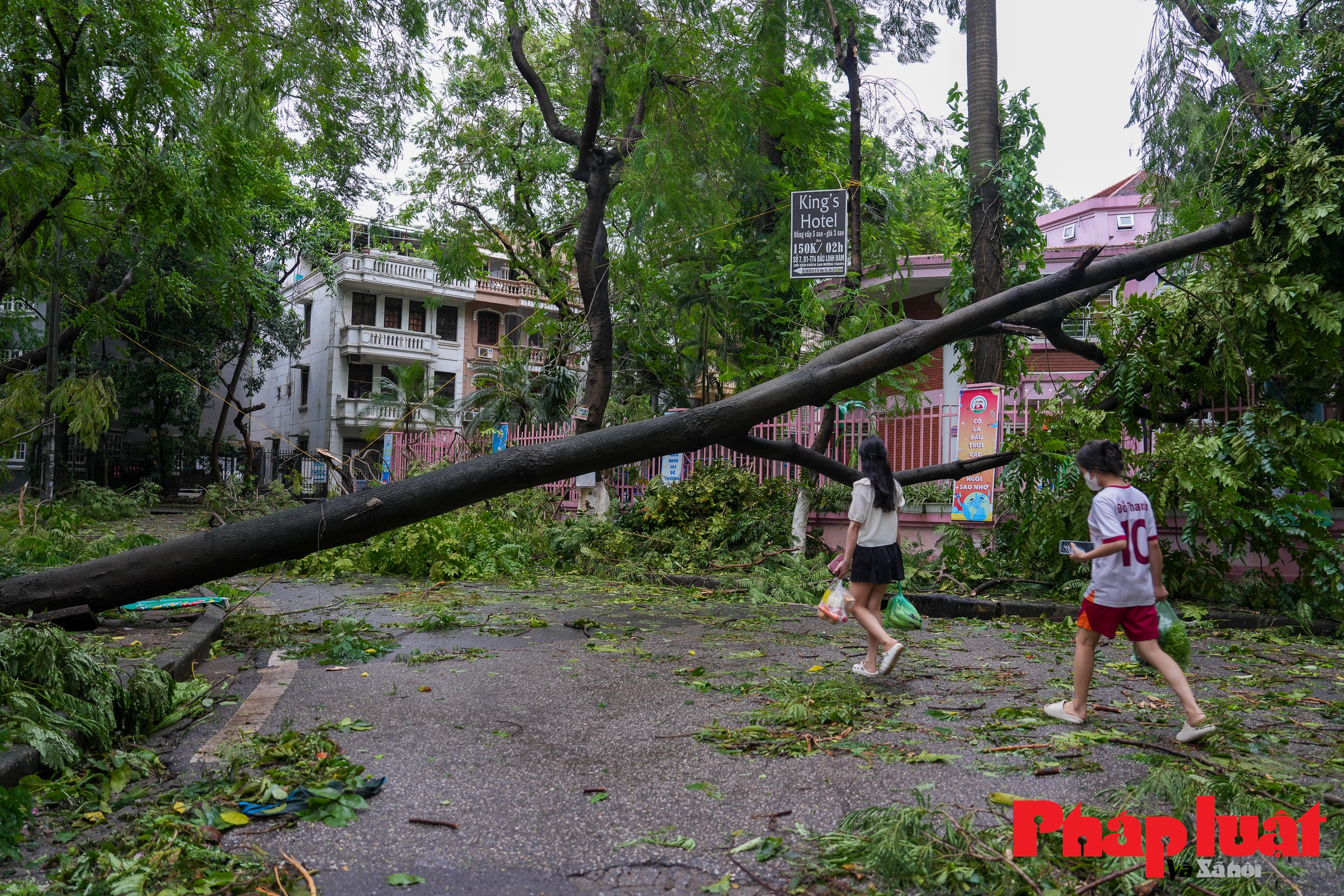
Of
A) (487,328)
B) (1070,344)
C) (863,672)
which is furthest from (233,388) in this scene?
(863,672)

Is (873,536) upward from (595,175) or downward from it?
downward

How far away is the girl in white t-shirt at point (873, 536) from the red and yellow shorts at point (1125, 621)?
1.45 meters

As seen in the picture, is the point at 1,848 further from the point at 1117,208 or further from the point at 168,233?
the point at 1117,208

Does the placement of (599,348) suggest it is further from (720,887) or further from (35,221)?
(720,887)

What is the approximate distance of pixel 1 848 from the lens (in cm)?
287

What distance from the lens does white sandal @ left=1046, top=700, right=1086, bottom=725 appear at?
15.0ft

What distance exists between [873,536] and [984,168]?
7491 millimetres

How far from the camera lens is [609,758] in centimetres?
410

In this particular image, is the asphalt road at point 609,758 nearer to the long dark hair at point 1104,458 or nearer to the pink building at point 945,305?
the long dark hair at point 1104,458

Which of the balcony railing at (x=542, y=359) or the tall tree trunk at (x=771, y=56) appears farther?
the balcony railing at (x=542, y=359)

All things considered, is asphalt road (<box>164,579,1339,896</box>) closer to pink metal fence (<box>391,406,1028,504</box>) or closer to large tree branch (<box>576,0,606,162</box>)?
pink metal fence (<box>391,406,1028,504</box>)

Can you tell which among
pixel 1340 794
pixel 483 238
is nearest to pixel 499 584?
pixel 1340 794

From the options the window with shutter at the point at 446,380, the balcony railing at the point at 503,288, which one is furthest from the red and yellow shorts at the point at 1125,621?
the window with shutter at the point at 446,380

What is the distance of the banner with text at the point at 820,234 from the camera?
9938mm
